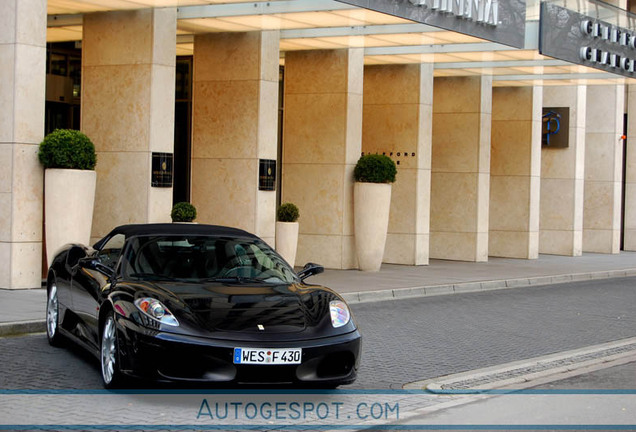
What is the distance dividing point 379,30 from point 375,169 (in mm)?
3117

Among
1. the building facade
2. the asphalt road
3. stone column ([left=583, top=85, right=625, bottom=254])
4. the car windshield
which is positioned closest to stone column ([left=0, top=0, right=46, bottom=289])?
the building facade

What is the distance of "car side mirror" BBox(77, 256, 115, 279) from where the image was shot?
782 centimetres

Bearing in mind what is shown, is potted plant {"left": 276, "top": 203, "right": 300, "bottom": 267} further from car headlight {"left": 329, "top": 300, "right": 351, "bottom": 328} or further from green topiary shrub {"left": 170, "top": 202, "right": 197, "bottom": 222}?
car headlight {"left": 329, "top": 300, "right": 351, "bottom": 328}

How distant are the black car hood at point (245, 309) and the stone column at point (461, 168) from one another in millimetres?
16407

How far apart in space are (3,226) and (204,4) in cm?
502

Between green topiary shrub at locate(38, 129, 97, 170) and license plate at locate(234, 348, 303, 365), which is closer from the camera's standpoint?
license plate at locate(234, 348, 303, 365)

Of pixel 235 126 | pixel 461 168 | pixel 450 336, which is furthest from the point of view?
pixel 461 168

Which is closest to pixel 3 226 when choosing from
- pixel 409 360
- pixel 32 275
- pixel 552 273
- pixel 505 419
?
pixel 32 275

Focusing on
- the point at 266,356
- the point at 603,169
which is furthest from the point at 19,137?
the point at 603,169

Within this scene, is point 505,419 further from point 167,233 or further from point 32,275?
point 32,275

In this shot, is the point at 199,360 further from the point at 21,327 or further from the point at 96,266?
the point at 21,327

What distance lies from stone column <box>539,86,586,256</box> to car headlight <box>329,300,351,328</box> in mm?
21211

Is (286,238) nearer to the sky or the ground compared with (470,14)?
nearer to the ground

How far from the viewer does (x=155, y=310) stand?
6.89 meters
